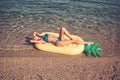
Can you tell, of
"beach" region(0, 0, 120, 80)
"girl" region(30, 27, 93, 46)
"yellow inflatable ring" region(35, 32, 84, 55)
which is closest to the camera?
"beach" region(0, 0, 120, 80)

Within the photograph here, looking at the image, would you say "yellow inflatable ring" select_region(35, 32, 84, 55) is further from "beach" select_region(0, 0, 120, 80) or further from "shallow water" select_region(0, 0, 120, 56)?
"shallow water" select_region(0, 0, 120, 56)

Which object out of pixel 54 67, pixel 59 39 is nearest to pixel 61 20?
pixel 59 39

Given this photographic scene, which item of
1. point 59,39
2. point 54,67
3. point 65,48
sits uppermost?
point 59,39

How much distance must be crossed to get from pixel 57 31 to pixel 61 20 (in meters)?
1.38

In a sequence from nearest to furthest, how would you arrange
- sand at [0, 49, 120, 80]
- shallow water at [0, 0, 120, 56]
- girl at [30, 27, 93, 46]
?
sand at [0, 49, 120, 80], girl at [30, 27, 93, 46], shallow water at [0, 0, 120, 56]

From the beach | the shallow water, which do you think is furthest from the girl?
the shallow water

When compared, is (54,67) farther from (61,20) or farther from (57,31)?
(61,20)

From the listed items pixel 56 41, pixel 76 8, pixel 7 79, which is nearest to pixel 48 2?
pixel 76 8

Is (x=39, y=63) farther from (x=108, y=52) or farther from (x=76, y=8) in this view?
(x=76, y=8)

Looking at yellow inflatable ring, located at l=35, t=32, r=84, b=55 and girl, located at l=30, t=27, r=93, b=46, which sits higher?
girl, located at l=30, t=27, r=93, b=46

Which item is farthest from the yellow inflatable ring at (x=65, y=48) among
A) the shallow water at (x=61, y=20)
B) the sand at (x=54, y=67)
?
the shallow water at (x=61, y=20)

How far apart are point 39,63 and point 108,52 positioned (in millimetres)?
2607

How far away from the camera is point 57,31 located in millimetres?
9008

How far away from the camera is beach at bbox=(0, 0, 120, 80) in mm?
5598
